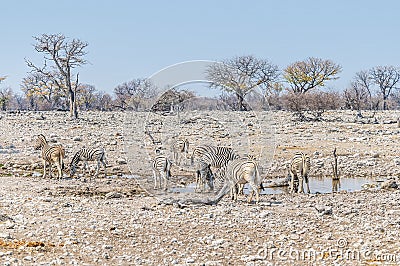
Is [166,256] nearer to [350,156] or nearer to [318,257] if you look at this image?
[318,257]

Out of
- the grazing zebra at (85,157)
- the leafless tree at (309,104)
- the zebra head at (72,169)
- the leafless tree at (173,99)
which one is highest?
the leafless tree at (309,104)

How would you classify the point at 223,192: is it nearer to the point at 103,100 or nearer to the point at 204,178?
the point at 204,178

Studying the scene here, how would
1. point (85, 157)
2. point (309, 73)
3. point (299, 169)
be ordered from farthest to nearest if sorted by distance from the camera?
1. point (309, 73)
2. point (85, 157)
3. point (299, 169)

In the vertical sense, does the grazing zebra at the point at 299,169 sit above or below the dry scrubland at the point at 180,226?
above

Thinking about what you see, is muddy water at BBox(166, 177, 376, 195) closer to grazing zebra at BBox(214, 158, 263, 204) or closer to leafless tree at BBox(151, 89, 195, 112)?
grazing zebra at BBox(214, 158, 263, 204)

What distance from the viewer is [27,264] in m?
8.13

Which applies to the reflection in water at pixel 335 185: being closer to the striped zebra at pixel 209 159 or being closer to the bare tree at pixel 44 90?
the striped zebra at pixel 209 159

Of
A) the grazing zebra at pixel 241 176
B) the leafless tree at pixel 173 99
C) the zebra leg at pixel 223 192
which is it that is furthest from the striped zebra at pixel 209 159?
the leafless tree at pixel 173 99

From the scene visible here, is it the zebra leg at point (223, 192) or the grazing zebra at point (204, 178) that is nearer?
the zebra leg at point (223, 192)

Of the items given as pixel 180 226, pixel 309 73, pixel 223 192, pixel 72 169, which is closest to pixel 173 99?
pixel 72 169

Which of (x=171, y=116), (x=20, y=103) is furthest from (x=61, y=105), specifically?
(x=171, y=116)

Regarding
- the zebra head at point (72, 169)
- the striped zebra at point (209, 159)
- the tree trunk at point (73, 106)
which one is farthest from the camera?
the tree trunk at point (73, 106)

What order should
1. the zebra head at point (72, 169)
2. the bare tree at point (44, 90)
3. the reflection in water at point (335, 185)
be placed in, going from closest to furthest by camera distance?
the reflection in water at point (335, 185) → the zebra head at point (72, 169) → the bare tree at point (44, 90)

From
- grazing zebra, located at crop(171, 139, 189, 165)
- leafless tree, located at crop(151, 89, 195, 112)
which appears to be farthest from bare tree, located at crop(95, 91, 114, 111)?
grazing zebra, located at crop(171, 139, 189, 165)
